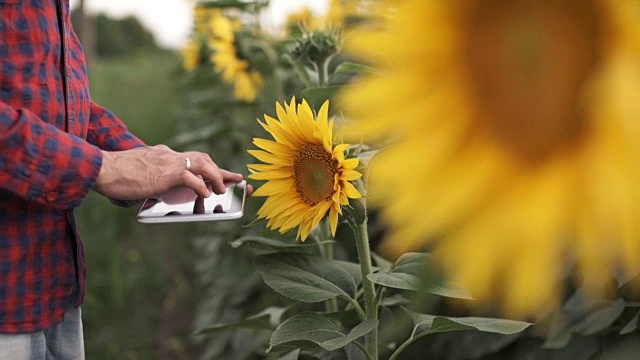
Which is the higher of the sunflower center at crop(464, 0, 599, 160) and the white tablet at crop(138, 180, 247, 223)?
the sunflower center at crop(464, 0, 599, 160)

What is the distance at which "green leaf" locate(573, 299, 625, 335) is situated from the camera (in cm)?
91

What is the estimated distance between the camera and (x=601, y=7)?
0.17 metres

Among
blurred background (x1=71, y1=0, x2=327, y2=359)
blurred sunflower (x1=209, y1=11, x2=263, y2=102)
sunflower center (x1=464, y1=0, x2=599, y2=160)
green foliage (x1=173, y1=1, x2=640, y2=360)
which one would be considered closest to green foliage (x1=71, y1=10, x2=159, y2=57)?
blurred background (x1=71, y1=0, x2=327, y2=359)

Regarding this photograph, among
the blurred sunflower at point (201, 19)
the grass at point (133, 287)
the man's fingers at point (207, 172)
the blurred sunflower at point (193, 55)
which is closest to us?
the man's fingers at point (207, 172)

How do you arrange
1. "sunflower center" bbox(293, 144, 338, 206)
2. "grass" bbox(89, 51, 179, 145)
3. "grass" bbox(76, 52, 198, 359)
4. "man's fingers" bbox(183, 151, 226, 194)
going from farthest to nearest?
"grass" bbox(89, 51, 179, 145)
"grass" bbox(76, 52, 198, 359)
"man's fingers" bbox(183, 151, 226, 194)
"sunflower center" bbox(293, 144, 338, 206)

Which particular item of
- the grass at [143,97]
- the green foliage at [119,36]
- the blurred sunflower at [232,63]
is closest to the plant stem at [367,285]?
the blurred sunflower at [232,63]

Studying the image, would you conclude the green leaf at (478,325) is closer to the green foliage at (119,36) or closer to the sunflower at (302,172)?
the sunflower at (302,172)

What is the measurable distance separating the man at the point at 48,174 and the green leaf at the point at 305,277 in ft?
0.39

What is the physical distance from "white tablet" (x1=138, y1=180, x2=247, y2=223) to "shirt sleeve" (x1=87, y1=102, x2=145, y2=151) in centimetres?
23

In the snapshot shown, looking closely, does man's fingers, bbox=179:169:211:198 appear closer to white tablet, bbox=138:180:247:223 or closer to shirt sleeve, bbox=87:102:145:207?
white tablet, bbox=138:180:247:223

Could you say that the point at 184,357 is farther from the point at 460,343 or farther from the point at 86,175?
the point at 86,175

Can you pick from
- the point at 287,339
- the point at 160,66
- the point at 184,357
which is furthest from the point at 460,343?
the point at 160,66

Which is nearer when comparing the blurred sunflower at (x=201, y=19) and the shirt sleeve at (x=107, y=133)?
the shirt sleeve at (x=107, y=133)

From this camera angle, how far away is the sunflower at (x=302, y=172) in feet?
2.28
